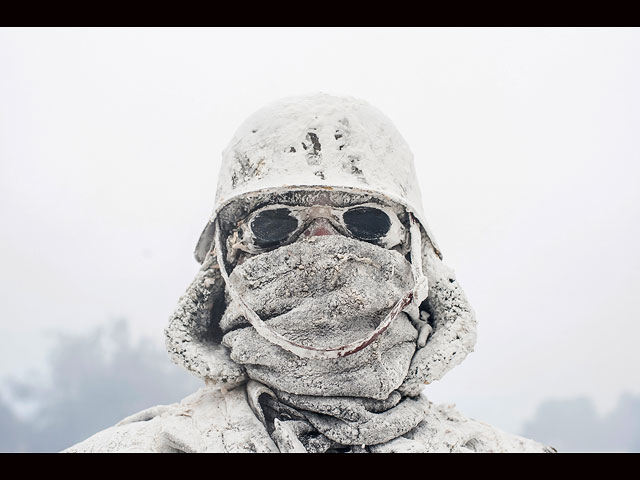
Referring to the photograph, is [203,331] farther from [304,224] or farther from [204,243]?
[304,224]

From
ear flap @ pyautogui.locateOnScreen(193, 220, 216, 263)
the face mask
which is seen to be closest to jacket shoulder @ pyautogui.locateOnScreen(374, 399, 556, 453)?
the face mask

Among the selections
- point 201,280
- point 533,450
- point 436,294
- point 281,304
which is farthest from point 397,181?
point 533,450

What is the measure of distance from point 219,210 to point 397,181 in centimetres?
123

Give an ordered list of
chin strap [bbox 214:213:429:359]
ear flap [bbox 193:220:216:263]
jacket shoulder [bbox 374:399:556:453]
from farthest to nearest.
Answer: ear flap [bbox 193:220:216:263]
jacket shoulder [bbox 374:399:556:453]
chin strap [bbox 214:213:429:359]

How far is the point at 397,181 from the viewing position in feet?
15.4

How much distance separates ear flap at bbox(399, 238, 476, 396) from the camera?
445 cm

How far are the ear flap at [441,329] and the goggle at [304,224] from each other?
1.69 feet

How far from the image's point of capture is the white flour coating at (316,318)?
4.16 meters

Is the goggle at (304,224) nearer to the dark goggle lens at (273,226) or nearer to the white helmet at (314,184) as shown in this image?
the dark goggle lens at (273,226)

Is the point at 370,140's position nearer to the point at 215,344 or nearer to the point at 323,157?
the point at 323,157

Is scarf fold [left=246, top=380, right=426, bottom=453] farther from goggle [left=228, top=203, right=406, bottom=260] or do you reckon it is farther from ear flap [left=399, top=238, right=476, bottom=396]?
goggle [left=228, top=203, right=406, bottom=260]

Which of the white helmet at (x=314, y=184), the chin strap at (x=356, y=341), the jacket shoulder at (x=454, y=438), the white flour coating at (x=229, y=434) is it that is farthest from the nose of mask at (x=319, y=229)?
the jacket shoulder at (x=454, y=438)

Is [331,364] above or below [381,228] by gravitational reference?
below

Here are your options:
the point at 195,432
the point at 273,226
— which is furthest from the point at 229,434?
the point at 273,226
